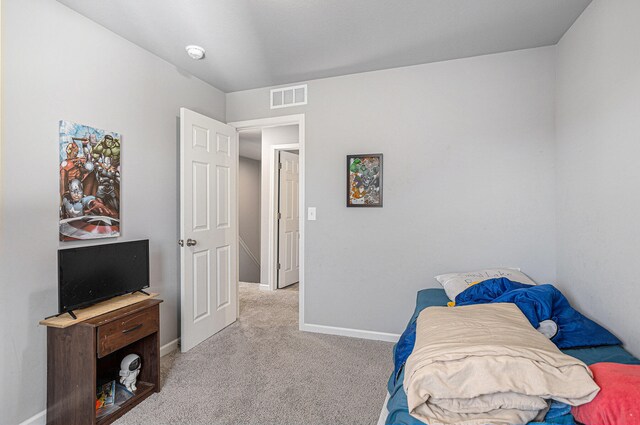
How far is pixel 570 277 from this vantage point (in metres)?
2.33

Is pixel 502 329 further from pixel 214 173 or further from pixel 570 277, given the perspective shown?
pixel 214 173

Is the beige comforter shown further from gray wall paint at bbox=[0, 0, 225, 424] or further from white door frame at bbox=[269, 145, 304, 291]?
white door frame at bbox=[269, 145, 304, 291]

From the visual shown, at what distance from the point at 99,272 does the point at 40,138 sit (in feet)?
2.76

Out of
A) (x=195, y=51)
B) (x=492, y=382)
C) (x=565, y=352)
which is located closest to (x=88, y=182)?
(x=195, y=51)

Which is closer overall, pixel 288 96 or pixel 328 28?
pixel 328 28

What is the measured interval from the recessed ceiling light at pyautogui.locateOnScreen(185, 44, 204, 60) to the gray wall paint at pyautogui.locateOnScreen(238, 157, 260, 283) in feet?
14.5

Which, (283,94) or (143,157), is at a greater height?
(283,94)

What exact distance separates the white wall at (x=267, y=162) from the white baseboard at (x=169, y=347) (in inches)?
81.0

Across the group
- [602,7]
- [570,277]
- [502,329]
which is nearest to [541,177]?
[570,277]

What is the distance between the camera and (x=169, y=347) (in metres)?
2.85

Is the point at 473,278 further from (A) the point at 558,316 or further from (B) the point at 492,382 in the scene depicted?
(B) the point at 492,382

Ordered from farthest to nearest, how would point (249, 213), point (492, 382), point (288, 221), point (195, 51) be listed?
point (249, 213)
point (288, 221)
point (195, 51)
point (492, 382)

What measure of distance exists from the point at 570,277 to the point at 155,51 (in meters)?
3.55

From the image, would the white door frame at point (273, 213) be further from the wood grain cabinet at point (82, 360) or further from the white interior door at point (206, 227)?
the wood grain cabinet at point (82, 360)
